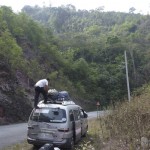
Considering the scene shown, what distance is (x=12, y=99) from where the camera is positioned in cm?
3177

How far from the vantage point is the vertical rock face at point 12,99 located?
29.7 m

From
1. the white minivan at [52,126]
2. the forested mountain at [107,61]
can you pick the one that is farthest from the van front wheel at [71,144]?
the forested mountain at [107,61]

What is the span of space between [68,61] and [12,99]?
33.6 m

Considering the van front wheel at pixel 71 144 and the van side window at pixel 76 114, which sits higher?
the van side window at pixel 76 114

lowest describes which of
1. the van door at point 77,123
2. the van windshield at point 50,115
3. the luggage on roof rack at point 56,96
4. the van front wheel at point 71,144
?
the van front wheel at point 71,144

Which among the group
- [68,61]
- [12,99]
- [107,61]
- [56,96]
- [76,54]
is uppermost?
[76,54]

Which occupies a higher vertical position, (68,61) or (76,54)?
(76,54)

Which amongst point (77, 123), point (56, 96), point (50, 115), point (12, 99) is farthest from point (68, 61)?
point (50, 115)

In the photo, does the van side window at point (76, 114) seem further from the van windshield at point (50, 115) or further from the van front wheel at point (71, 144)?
the van windshield at point (50, 115)

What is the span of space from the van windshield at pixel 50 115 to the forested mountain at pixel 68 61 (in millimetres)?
15095

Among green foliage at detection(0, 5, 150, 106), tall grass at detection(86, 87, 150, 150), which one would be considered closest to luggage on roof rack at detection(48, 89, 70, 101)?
tall grass at detection(86, 87, 150, 150)

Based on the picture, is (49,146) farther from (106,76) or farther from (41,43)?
(106,76)

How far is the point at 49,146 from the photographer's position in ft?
34.0

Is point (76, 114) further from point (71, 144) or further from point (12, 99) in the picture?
point (12, 99)
